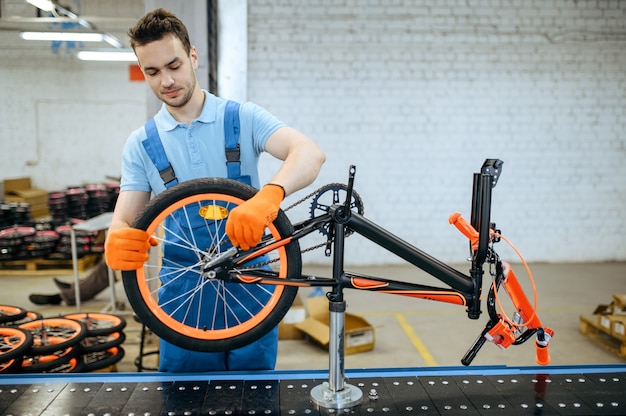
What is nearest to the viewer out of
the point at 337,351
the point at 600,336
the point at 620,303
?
the point at 337,351

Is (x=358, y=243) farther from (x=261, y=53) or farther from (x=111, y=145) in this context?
(x=111, y=145)

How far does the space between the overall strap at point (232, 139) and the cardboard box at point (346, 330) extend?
2168 millimetres

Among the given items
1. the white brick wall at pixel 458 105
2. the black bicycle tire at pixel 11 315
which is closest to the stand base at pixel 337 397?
the black bicycle tire at pixel 11 315

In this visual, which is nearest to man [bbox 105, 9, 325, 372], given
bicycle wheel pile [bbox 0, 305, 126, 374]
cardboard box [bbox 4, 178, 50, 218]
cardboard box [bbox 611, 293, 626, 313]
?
bicycle wheel pile [bbox 0, 305, 126, 374]

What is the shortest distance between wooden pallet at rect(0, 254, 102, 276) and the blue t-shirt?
15.7ft

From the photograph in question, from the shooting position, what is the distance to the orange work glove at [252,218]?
122 centimetres

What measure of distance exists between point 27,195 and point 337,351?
8223 mm

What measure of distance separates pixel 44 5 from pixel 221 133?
4.99 metres

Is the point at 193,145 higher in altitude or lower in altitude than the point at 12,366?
higher

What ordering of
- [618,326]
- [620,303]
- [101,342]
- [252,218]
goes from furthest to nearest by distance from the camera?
[620,303] < [618,326] < [101,342] < [252,218]

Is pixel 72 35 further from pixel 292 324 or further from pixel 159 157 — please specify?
pixel 159 157

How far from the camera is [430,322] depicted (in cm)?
441

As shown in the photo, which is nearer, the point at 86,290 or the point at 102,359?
the point at 102,359

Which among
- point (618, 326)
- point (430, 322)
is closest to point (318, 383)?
point (618, 326)
